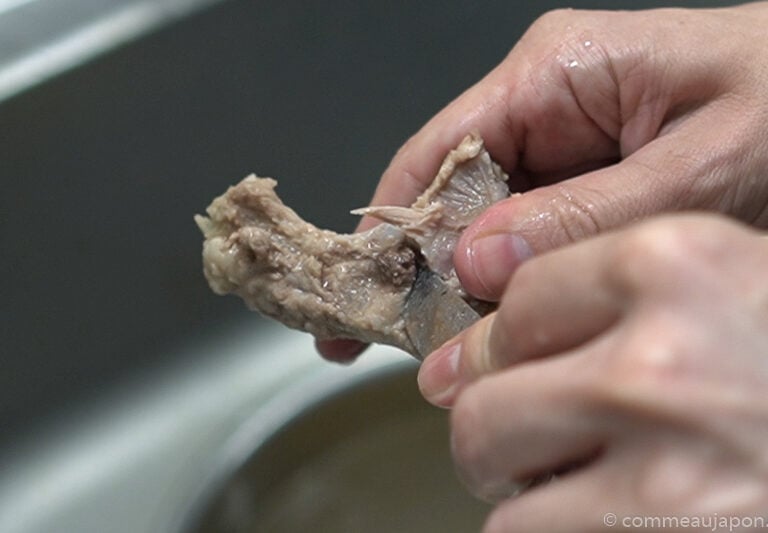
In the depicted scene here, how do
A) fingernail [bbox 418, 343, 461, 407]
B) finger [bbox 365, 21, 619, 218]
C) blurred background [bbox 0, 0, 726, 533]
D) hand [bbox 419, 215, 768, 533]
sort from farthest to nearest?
1. blurred background [bbox 0, 0, 726, 533]
2. finger [bbox 365, 21, 619, 218]
3. fingernail [bbox 418, 343, 461, 407]
4. hand [bbox 419, 215, 768, 533]

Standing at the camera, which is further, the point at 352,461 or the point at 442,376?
the point at 352,461

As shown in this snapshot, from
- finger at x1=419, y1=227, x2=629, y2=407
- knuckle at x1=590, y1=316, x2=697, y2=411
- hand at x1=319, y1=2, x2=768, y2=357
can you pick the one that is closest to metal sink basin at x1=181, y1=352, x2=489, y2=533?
hand at x1=319, y1=2, x2=768, y2=357

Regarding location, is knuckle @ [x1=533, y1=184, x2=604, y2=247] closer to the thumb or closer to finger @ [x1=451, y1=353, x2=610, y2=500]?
the thumb

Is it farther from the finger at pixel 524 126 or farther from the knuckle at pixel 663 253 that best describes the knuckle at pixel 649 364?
the finger at pixel 524 126

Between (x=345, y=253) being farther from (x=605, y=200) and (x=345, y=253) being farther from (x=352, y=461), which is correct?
(x=352, y=461)

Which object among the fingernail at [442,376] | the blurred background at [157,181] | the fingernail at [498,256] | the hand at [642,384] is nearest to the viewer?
the hand at [642,384]

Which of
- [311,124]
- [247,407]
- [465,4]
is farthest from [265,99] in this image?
[247,407]

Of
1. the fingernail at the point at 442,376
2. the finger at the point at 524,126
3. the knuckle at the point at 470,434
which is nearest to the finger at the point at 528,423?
the knuckle at the point at 470,434

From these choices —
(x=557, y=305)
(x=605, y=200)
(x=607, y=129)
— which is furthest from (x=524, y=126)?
(x=557, y=305)
